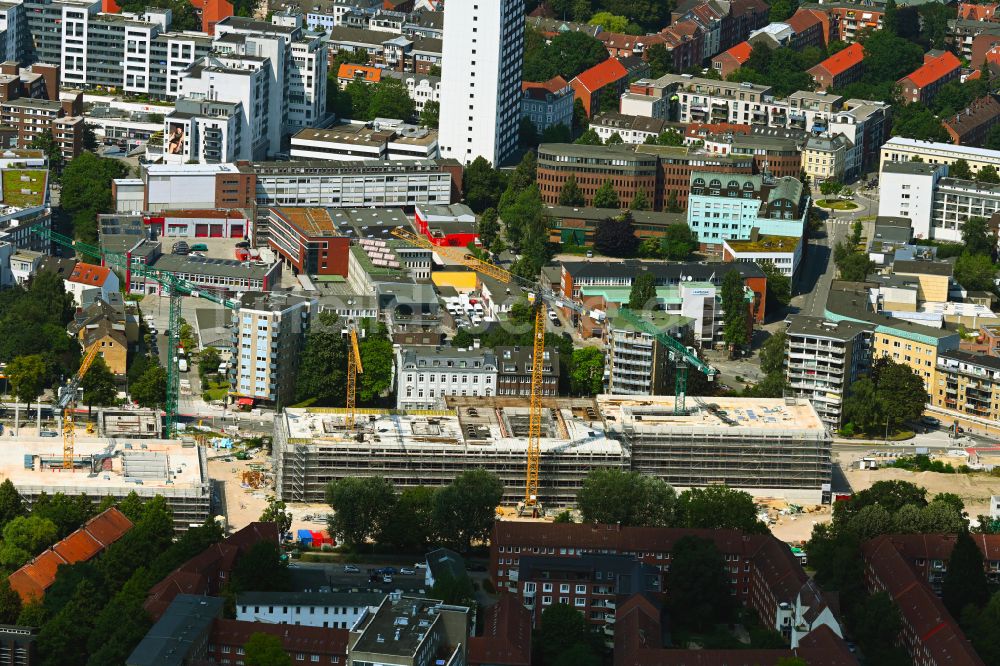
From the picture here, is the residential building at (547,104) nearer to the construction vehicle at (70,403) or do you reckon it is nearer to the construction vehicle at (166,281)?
the construction vehicle at (166,281)

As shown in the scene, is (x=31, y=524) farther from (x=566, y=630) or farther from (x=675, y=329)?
(x=675, y=329)

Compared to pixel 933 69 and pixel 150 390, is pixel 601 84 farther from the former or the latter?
pixel 150 390

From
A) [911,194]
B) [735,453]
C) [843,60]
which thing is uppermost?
[843,60]

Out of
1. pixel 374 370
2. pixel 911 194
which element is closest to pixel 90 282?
pixel 374 370

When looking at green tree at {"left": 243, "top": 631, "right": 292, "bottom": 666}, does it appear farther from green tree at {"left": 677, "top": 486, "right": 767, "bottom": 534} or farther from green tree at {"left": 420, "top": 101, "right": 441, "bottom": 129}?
green tree at {"left": 420, "top": 101, "right": 441, "bottom": 129}

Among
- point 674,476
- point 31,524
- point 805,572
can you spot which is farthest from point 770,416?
point 31,524

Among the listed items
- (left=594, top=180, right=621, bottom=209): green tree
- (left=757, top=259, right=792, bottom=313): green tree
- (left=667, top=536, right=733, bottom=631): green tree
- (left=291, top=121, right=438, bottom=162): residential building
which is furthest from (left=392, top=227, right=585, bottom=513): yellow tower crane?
(left=291, top=121, right=438, bottom=162): residential building
